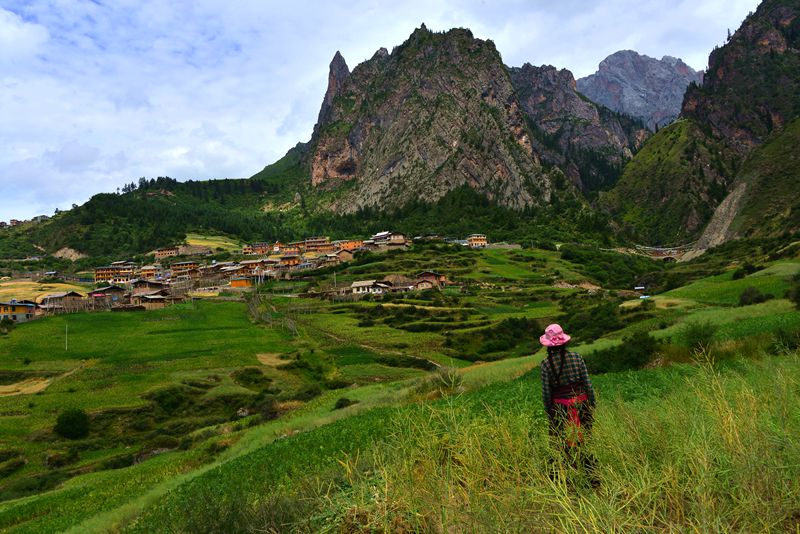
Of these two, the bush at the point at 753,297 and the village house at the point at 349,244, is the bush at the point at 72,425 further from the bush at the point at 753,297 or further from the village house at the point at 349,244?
the village house at the point at 349,244

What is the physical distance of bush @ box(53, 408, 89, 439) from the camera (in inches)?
1419

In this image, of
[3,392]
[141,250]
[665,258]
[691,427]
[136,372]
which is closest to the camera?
[691,427]

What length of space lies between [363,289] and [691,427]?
89493 mm

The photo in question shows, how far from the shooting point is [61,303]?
85.8m

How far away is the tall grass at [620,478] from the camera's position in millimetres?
3857

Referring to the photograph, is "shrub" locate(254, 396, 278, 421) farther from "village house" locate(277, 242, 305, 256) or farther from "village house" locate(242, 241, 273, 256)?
"village house" locate(242, 241, 273, 256)

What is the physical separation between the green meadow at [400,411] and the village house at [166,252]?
223 feet

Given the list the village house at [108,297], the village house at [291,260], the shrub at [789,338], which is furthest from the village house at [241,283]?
the shrub at [789,338]

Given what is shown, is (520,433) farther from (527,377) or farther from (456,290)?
(456,290)

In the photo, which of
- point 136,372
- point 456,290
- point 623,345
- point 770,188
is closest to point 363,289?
point 456,290

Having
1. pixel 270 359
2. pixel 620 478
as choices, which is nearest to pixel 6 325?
pixel 270 359

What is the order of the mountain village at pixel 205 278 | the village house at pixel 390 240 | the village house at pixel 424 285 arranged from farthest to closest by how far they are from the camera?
the village house at pixel 390 240 < the village house at pixel 424 285 < the mountain village at pixel 205 278

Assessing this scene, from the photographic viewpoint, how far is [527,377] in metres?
24.3

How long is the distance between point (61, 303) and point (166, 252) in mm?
74870
